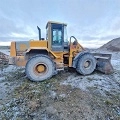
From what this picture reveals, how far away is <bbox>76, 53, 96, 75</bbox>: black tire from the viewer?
21.1 ft

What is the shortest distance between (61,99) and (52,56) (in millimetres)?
2331

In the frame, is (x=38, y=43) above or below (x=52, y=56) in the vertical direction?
above

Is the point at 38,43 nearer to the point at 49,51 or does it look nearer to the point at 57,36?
the point at 49,51

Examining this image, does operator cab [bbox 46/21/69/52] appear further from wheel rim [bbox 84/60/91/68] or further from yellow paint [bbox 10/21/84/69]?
wheel rim [bbox 84/60/91/68]

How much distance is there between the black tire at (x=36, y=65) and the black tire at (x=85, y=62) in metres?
1.21

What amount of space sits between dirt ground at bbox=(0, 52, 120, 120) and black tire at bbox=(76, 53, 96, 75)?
0.40 meters

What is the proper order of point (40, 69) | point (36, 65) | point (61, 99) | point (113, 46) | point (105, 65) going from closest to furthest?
point (61, 99) → point (36, 65) → point (40, 69) → point (105, 65) → point (113, 46)

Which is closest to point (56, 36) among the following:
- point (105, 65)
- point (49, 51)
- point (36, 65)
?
point (49, 51)

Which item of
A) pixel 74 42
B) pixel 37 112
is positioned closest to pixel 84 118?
pixel 37 112

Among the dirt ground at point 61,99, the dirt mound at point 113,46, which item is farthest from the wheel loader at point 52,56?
the dirt mound at point 113,46

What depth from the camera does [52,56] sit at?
6.14 metres

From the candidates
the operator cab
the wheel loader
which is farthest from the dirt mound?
the operator cab

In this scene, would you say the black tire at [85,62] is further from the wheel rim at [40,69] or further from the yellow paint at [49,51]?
the wheel rim at [40,69]

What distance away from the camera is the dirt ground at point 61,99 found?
3.40 meters
